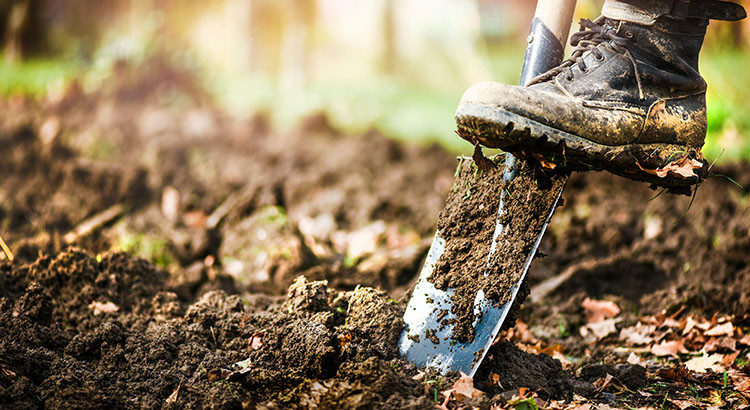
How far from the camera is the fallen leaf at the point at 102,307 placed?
8.78 ft

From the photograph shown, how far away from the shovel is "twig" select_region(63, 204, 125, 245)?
2390mm

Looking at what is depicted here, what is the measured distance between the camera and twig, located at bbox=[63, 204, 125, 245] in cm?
392

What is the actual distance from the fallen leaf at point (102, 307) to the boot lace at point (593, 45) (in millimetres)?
1835

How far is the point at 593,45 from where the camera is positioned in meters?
2.46

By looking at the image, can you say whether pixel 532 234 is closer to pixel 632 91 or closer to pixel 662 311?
pixel 632 91

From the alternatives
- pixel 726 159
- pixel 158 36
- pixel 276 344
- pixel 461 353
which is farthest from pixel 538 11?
pixel 158 36

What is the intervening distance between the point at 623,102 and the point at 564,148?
1.08ft

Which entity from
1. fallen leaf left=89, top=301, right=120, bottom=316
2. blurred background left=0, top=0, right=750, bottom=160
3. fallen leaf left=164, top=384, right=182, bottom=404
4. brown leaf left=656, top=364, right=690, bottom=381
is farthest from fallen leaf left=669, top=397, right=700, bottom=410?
blurred background left=0, top=0, right=750, bottom=160

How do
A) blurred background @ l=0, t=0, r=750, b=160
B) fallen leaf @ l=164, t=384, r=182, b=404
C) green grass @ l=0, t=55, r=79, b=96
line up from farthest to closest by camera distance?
blurred background @ l=0, t=0, r=750, b=160 < green grass @ l=0, t=55, r=79, b=96 < fallen leaf @ l=164, t=384, r=182, b=404

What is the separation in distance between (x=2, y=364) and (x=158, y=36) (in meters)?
7.22

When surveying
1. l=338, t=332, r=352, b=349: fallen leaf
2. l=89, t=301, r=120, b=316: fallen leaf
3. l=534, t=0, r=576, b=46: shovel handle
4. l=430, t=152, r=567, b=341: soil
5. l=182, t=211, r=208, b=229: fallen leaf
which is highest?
l=534, t=0, r=576, b=46: shovel handle

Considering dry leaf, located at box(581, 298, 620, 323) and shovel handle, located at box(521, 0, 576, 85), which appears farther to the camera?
dry leaf, located at box(581, 298, 620, 323)

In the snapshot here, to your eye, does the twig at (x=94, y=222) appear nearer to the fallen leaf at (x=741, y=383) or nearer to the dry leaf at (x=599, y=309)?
the dry leaf at (x=599, y=309)

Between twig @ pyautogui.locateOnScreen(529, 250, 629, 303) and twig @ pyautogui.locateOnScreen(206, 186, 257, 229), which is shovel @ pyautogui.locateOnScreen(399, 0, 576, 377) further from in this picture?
twig @ pyautogui.locateOnScreen(206, 186, 257, 229)
